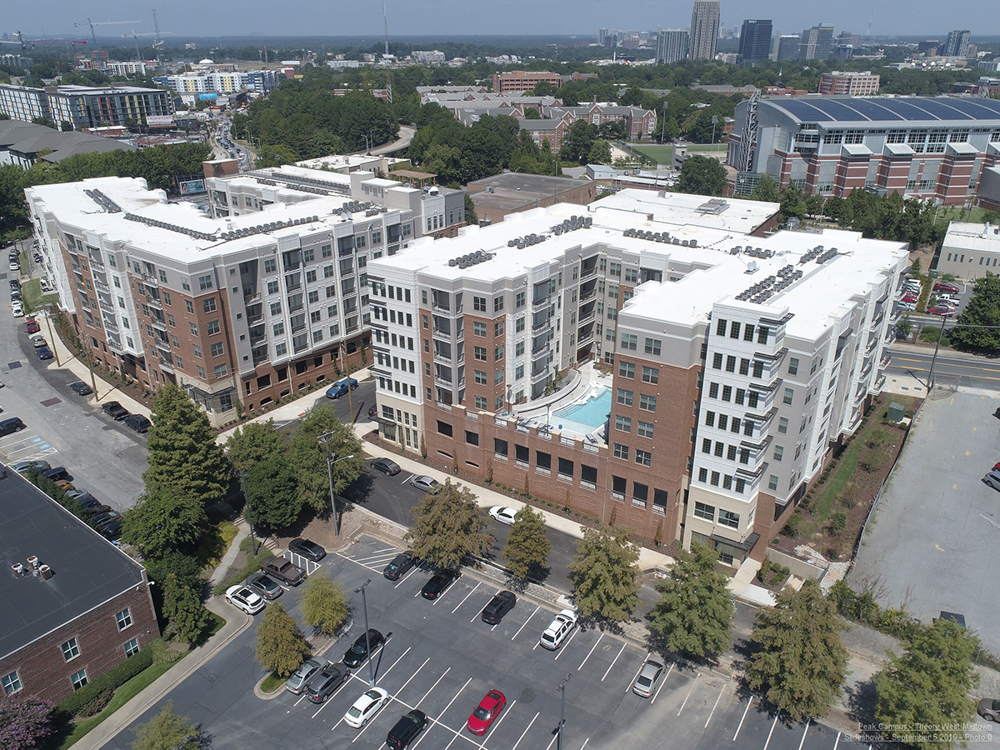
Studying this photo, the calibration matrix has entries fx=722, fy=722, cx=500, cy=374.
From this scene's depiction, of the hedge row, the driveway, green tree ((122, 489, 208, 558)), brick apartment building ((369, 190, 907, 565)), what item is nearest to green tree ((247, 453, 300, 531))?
green tree ((122, 489, 208, 558))

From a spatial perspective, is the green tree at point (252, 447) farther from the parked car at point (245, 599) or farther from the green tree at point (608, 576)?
the green tree at point (608, 576)

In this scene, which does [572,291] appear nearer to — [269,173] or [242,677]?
[242,677]

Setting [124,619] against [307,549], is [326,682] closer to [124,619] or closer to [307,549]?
[124,619]

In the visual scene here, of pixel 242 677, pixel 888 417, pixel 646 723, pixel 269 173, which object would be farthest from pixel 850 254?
pixel 269 173

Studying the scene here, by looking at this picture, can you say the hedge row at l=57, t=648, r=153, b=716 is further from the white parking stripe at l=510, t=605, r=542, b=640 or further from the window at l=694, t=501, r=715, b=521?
the window at l=694, t=501, r=715, b=521

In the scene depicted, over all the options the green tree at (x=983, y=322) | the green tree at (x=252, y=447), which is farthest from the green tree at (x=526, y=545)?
the green tree at (x=983, y=322)

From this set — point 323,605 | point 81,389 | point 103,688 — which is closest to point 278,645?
point 323,605

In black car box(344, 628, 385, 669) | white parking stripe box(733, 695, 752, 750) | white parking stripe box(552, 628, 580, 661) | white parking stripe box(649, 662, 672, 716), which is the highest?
black car box(344, 628, 385, 669)
